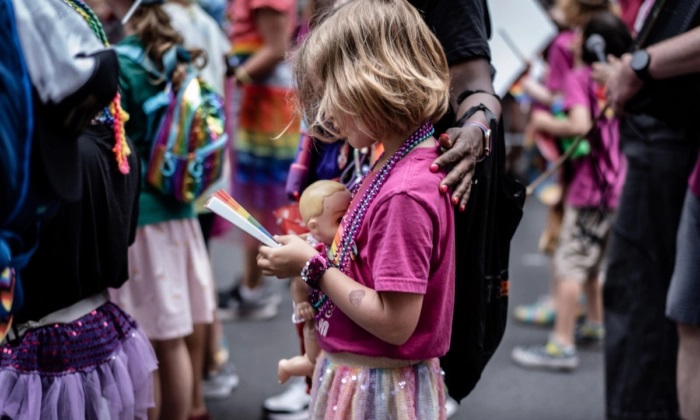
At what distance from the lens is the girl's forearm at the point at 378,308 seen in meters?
1.77

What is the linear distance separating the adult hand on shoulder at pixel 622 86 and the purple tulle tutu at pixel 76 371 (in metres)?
1.70

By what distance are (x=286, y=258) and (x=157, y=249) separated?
1147 mm

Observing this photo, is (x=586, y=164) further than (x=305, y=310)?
Yes

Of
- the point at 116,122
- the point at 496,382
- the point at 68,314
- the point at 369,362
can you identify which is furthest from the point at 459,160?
the point at 496,382

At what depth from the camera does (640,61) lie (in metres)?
2.64

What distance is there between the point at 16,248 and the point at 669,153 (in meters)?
2.46

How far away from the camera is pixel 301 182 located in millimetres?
2475

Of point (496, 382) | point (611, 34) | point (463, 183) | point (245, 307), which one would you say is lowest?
point (496, 382)

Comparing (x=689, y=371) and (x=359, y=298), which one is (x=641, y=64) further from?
(x=359, y=298)

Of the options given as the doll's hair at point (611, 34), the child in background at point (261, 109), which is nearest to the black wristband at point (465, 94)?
the doll's hair at point (611, 34)

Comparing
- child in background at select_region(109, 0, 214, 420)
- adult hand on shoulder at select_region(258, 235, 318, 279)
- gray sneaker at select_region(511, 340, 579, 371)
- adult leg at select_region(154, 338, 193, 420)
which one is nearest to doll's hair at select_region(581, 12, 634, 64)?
gray sneaker at select_region(511, 340, 579, 371)

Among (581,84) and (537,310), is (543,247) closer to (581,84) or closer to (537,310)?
(537,310)

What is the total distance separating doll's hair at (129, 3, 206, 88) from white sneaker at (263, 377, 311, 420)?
1.57 m

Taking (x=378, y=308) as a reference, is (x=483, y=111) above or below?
above
